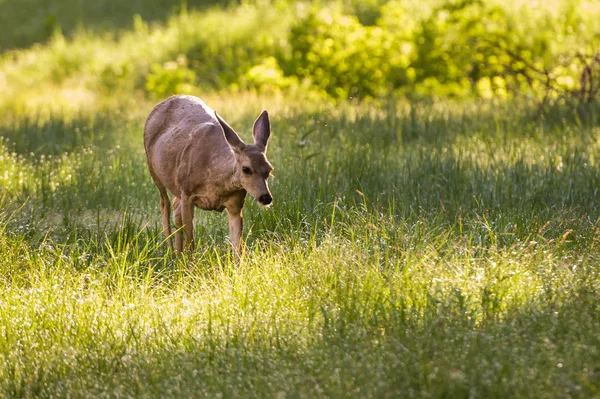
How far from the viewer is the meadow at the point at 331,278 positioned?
4.11 m

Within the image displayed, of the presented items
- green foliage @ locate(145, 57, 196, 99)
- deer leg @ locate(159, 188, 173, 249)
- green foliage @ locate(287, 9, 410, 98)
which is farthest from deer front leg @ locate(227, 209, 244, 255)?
green foliage @ locate(145, 57, 196, 99)

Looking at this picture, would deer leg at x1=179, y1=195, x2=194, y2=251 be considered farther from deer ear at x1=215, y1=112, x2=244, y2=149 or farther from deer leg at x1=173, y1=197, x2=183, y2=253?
deer ear at x1=215, y1=112, x2=244, y2=149

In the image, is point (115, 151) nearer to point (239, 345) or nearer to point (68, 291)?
point (68, 291)

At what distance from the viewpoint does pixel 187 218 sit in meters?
6.55

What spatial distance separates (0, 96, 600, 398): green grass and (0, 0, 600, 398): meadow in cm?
2

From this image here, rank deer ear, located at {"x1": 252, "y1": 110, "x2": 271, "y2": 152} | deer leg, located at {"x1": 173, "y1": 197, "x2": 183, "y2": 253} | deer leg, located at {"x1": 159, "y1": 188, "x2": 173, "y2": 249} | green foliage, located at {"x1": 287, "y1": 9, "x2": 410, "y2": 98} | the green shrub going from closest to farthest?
1. deer ear, located at {"x1": 252, "y1": 110, "x2": 271, "y2": 152}
2. deer leg, located at {"x1": 173, "y1": 197, "x2": 183, "y2": 253}
3. deer leg, located at {"x1": 159, "y1": 188, "x2": 173, "y2": 249}
4. green foliage, located at {"x1": 287, "y1": 9, "x2": 410, "y2": 98}
5. the green shrub

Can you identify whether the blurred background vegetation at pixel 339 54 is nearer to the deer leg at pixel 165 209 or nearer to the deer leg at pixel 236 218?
the deer leg at pixel 165 209

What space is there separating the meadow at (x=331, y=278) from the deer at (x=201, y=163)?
10.7 inches

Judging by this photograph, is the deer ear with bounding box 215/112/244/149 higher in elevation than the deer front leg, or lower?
higher

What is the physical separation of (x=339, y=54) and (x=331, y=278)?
8.73 metres

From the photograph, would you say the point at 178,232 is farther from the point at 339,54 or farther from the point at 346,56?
the point at 346,56

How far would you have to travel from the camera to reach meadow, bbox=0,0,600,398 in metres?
4.11

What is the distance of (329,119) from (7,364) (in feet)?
21.5

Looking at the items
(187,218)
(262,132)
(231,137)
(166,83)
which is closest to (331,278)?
(231,137)
